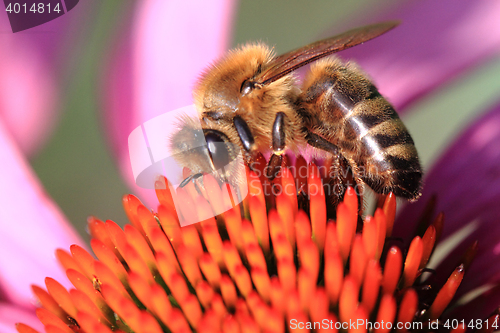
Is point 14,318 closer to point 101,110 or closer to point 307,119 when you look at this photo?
point 101,110

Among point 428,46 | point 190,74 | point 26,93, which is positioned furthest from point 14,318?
point 428,46

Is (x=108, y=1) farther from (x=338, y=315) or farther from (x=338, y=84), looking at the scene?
(x=338, y=315)

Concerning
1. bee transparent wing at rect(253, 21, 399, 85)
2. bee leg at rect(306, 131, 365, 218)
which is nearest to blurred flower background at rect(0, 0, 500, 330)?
bee leg at rect(306, 131, 365, 218)

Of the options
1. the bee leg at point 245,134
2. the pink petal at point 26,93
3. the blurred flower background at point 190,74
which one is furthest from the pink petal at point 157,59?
the bee leg at point 245,134

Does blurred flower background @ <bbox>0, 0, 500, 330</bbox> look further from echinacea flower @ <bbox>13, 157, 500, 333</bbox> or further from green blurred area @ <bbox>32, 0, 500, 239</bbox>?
echinacea flower @ <bbox>13, 157, 500, 333</bbox>

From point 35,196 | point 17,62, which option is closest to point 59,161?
point 17,62

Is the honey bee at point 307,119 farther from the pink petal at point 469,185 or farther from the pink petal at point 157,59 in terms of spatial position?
the pink petal at point 157,59
